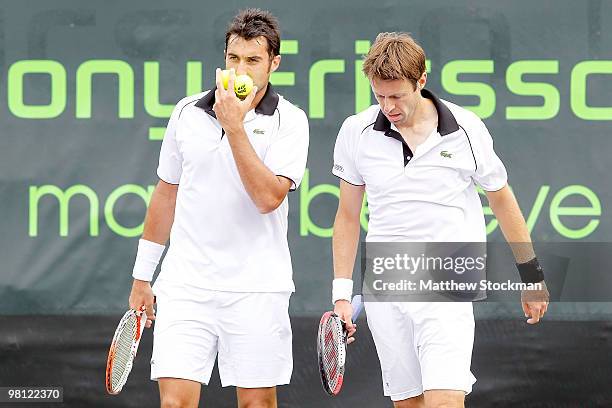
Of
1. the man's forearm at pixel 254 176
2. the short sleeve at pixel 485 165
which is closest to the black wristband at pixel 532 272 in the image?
the short sleeve at pixel 485 165

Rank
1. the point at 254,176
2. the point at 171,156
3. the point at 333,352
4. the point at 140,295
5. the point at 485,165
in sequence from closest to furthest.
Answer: the point at 254,176 → the point at 333,352 → the point at 485,165 → the point at 171,156 → the point at 140,295

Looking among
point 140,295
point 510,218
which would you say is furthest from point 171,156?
point 510,218

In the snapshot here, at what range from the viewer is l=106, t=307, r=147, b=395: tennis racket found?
4887mm

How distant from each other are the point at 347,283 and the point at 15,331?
2.34m

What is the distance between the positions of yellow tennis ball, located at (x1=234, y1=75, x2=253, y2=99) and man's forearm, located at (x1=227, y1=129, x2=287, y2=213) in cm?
16

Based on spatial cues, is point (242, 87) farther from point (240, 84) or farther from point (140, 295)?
point (140, 295)

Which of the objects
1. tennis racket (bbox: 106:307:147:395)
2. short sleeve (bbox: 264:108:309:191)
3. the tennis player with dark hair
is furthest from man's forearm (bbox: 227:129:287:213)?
tennis racket (bbox: 106:307:147:395)

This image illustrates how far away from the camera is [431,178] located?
487 cm

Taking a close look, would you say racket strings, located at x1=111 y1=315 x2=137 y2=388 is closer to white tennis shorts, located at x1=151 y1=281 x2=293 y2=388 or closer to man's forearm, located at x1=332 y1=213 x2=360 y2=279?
white tennis shorts, located at x1=151 y1=281 x2=293 y2=388

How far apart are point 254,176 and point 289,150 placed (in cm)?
32

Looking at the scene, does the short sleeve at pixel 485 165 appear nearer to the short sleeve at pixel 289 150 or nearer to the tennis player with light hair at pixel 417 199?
the tennis player with light hair at pixel 417 199

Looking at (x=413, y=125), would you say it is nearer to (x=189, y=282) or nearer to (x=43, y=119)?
(x=189, y=282)

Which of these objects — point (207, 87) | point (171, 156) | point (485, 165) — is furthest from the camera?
point (207, 87)

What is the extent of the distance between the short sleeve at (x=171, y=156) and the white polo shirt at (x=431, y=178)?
29.4 inches
